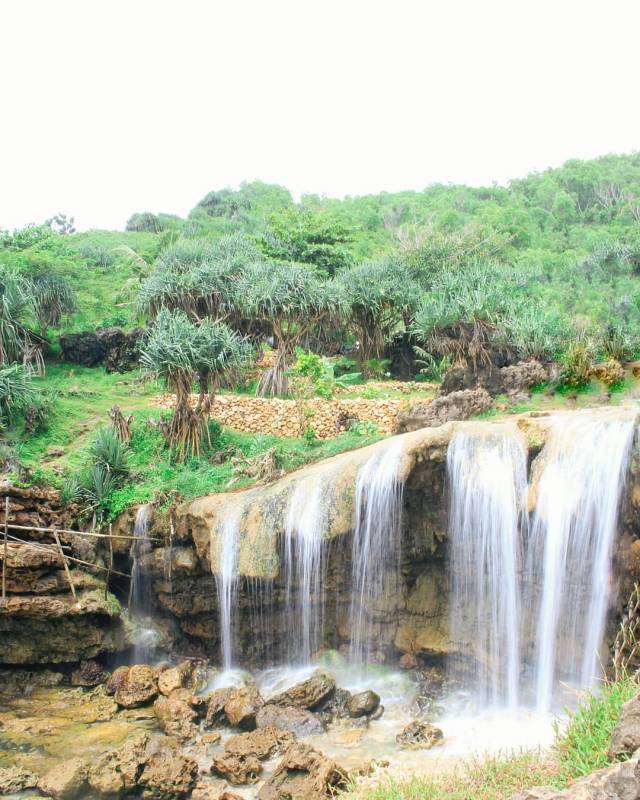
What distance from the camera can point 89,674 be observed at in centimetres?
1264

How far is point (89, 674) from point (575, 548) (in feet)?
28.5

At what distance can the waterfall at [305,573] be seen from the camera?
12.5 meters

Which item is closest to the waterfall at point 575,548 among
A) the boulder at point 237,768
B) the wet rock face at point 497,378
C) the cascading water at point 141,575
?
the boulder at point 237,768

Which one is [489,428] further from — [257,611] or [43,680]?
[43,680]

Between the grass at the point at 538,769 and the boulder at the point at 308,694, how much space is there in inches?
156

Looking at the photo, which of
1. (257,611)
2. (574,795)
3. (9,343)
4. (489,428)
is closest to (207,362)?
(257,611)

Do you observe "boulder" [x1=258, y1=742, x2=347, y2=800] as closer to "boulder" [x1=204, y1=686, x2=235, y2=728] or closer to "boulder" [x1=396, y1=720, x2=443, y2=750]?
"boulder" [x1=396, y1=720, x2=443, y2=750]

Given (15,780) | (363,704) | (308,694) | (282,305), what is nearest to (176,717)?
(308,694)

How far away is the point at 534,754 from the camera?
23.0 ft

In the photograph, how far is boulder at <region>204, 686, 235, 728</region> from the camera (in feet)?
35.9

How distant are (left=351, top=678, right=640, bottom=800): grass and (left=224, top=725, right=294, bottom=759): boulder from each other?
2.96 m

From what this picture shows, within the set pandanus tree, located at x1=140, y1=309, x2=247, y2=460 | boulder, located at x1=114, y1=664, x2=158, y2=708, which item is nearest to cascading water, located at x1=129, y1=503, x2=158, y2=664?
boulder, located at x1=114, y1=664, x2=158, y2=708

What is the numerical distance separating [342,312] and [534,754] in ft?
57.6

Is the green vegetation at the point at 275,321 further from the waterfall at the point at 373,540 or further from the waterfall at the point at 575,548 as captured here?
the waterfall at the point at 575,548
